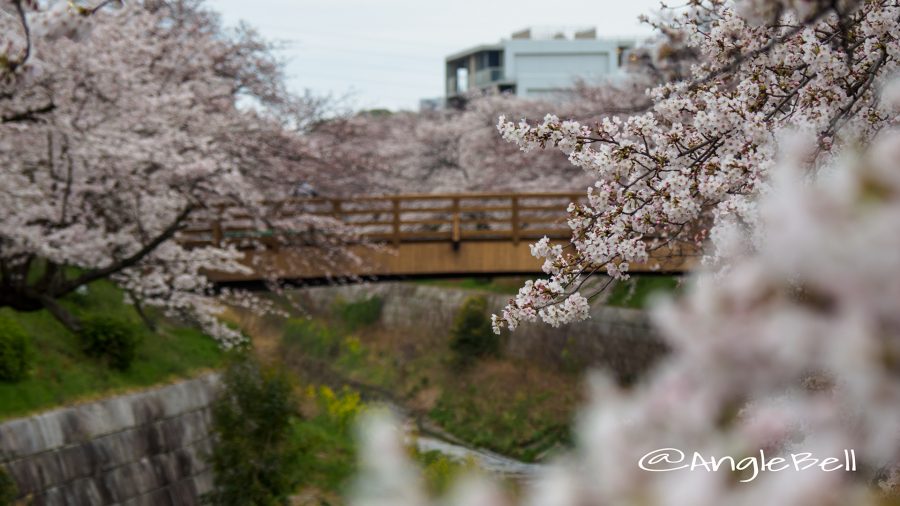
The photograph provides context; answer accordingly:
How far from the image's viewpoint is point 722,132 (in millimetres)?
5297

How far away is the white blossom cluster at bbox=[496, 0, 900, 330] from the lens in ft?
16.4

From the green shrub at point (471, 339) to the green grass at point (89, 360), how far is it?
9.99 m

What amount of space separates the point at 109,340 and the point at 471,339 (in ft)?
47.8

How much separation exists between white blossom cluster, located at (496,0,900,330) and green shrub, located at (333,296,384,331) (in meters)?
30.5

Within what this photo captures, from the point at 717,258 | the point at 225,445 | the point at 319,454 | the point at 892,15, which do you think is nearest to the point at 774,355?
the point at 717,258

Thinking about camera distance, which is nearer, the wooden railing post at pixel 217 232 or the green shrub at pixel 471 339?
the wooden railing post at pixel 217 232

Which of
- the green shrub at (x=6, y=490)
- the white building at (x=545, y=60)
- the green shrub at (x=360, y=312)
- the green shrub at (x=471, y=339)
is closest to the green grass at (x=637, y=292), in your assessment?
the green shrub at (x=471, y=339)

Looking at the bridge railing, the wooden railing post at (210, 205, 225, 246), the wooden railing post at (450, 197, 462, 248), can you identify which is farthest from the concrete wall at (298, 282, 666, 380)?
the wooden railing post at (210, 205, 225, 246)

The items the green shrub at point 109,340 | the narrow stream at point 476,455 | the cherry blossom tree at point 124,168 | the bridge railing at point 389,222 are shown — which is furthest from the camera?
the narrow stream at point 476,455

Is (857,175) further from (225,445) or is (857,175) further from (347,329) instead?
(347,329)

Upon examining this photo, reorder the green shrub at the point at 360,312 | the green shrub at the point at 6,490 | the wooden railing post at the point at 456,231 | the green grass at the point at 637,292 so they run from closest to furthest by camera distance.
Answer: the green shrub at the point at 6,490 → the wooden railing post at the point at 456,231 → the green grass at the point at 637,292 → the green shrub at the point at 360,312

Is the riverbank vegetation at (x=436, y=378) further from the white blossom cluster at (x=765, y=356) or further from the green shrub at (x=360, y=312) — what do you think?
the white blossom cluster at (x=765, y=356)

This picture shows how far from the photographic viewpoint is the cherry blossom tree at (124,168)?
41.7ft

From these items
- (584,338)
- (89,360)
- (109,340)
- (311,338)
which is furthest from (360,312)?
(89,360)
